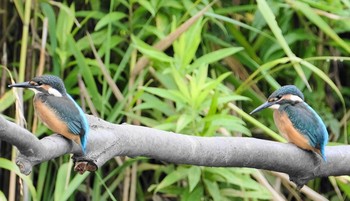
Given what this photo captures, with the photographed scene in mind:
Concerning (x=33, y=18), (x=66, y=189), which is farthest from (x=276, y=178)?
(x=33, y=18)

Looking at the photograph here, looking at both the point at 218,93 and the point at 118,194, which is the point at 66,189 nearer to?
the point at 118,194

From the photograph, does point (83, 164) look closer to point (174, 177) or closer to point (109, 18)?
point (174, 177)

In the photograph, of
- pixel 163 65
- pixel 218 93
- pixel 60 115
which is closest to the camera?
pixel 60 115

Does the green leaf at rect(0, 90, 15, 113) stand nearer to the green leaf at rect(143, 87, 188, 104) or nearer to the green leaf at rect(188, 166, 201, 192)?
the green leaf at rect(143, 87, 188, 104)

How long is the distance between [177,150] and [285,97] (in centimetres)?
34

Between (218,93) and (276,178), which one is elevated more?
(218,93)

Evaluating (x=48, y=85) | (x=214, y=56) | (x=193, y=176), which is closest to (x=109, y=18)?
(x=214, y=56)

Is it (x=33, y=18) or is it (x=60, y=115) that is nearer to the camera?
(x=60, y=115)

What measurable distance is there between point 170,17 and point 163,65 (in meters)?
0.23

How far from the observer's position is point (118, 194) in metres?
3.09

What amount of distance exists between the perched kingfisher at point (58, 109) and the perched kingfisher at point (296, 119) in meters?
0.47

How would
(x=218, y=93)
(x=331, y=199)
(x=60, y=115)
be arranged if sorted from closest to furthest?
(x=60, y=115), (x=218, y=93), (x=331, y=199)

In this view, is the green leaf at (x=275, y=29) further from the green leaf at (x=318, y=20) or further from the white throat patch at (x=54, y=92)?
the white throat patch at (x=54, y=92)

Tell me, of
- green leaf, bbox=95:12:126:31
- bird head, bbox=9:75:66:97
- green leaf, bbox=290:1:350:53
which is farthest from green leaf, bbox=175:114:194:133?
bird head, bbox=9:75:66:97
